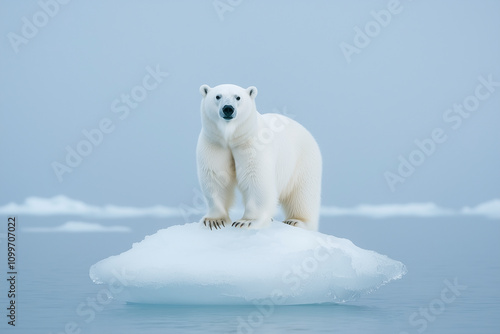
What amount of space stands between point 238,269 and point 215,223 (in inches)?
30.3

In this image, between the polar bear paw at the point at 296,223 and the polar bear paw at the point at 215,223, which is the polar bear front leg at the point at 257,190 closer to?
the polar bear paw at the point at 215,223

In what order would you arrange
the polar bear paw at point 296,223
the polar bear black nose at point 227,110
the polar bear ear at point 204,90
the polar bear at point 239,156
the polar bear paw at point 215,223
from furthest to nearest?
1. the polar bear paw at point 296,223
2. the polar bear paw at point 215,223
3. the polar bear ear at point 204,90
4. the polar bear at point 239,156
5. the polar bear black nose at point 227,110

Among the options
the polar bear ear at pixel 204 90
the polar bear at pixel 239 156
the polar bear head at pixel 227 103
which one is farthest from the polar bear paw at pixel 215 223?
the polar bear ear at pixel 204 90

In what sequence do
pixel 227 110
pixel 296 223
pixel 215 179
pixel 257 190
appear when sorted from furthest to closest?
pixel 296 223 < pixel 215 179 < pixel 257 190 < pixel 227 110

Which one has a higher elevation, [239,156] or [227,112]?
[227,112]

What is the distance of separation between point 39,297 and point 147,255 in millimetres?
1535

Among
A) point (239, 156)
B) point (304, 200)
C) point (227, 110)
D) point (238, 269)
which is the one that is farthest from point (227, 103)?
point (304, 200)

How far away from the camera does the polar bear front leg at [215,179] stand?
841 cm

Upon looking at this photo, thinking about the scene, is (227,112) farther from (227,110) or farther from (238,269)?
(238,269)

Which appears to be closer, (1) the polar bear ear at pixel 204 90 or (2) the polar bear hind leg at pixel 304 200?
(1) the polar bear ear at pixel 204 90

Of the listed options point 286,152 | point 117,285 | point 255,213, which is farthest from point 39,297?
point 286,152

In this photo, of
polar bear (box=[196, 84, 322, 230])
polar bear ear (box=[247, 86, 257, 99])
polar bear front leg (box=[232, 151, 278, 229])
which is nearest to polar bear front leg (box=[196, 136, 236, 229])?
polar bear (box=[196, 84, 322, 230])

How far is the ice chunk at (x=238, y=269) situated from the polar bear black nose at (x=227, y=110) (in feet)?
4.22

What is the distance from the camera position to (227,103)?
7965 millimetres
